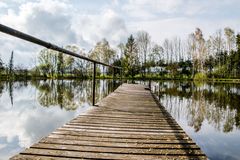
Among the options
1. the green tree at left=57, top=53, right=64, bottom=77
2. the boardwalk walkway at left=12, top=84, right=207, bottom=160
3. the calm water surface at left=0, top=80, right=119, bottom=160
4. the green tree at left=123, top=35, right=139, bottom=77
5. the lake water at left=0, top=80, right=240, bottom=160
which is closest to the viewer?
the boardwalk walkway at left=12, top=84, right=207, bottom=160

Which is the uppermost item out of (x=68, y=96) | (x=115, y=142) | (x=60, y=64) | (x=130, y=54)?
(x=130, y=54)

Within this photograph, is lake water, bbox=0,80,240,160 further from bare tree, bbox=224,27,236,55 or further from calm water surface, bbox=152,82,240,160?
bare tree, bbox=224,27,236,55

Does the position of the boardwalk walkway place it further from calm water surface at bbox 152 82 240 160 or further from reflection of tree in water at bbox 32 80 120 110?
reflection of tree in water at bbox 32 80 120 110

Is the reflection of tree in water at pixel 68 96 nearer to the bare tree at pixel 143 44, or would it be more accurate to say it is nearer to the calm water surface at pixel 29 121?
the calm water surface at pixel 29 121

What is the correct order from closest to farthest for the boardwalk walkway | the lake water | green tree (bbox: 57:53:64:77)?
the boardwalk walkway → the lake water → green tree (bbox: 57:53:64:77)

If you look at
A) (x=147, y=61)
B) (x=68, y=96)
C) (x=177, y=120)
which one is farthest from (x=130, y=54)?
(x=177, y=120)

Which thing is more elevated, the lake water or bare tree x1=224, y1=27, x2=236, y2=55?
bare tree x1=224, y1=27, x2=236, y2=55

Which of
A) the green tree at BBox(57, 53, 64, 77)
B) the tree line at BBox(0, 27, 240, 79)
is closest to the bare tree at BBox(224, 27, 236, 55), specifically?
the tree line at BBox(0, 27, 240, 79)

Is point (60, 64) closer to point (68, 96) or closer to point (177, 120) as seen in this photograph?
point (68, 96)

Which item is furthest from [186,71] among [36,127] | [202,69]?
[36,127]

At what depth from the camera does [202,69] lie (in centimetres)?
6669

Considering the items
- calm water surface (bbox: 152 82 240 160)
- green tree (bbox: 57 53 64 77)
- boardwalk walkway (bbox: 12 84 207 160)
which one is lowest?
calm water surface (bbox: 152 82 240 160)

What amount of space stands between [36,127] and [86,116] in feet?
27.0

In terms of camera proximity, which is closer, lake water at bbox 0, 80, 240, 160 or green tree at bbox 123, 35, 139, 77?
lake water at bbox 0, 80, 240, 160
